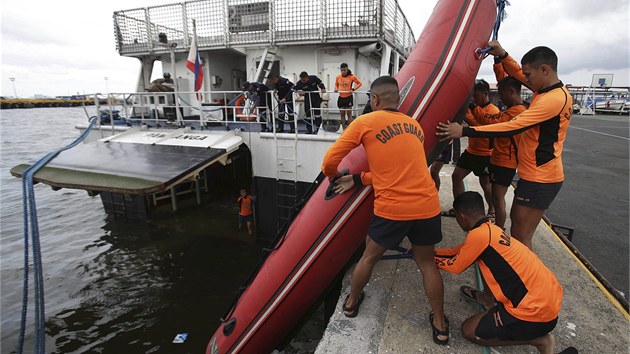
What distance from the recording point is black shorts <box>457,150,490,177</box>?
391 cm

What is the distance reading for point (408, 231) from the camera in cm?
244

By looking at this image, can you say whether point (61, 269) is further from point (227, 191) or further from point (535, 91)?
point (535, 91)

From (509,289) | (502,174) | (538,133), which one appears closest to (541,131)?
(538,133)

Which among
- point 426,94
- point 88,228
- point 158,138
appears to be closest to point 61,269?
point 88,228

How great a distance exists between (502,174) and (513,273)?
155cm

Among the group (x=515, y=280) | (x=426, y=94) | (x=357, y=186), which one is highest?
(x=426, y=94)

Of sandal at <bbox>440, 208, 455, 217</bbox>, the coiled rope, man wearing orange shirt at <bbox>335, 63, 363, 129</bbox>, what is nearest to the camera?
the coiled rope

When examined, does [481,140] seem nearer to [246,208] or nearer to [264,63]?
[246,208]

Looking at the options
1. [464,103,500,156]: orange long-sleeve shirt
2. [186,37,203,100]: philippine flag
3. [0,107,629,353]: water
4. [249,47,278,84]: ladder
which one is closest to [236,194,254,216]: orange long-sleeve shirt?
[0,107,629,353]: water

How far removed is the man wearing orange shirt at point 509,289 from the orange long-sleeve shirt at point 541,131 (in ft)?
2.15

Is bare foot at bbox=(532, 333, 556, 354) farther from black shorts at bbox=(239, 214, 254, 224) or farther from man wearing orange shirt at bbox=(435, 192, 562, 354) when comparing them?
black shorts at bbox=(239, 214, 254, 224)

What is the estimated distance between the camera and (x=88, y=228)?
34.4ft

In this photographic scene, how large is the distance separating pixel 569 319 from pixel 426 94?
7.56ft

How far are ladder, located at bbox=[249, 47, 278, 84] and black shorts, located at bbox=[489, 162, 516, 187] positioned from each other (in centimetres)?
804
